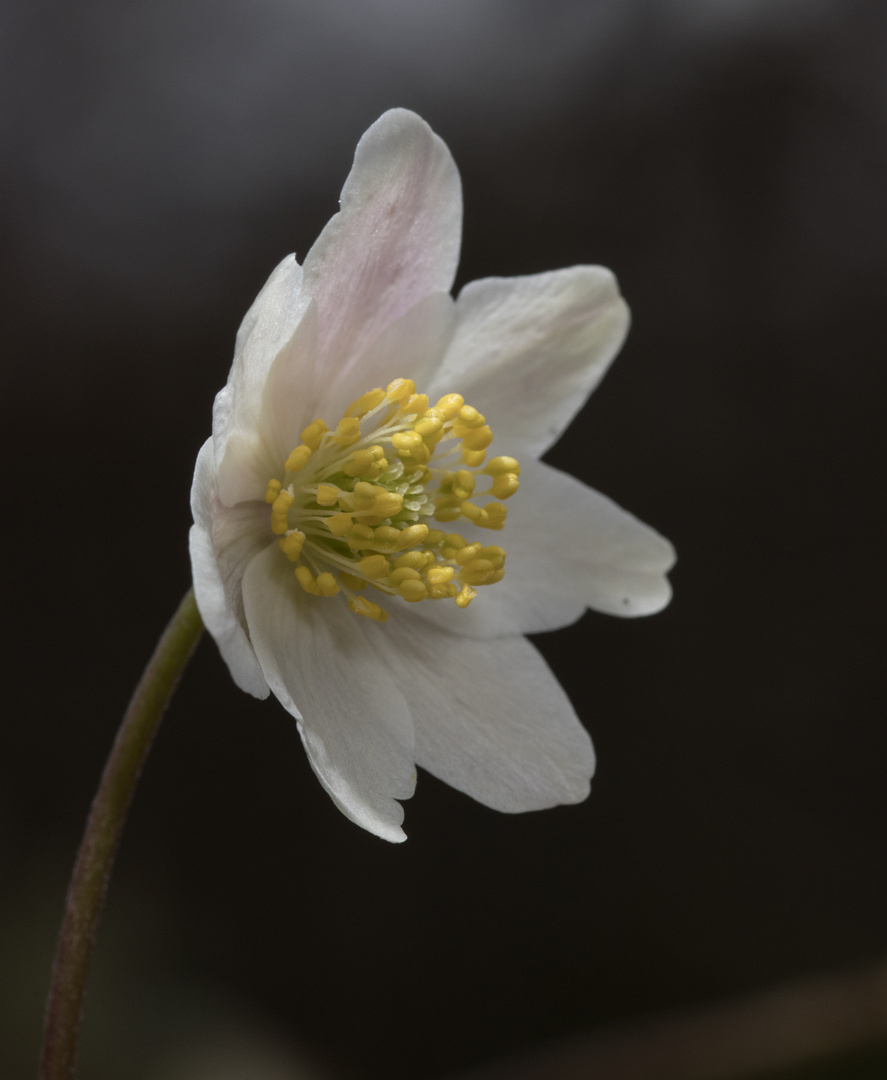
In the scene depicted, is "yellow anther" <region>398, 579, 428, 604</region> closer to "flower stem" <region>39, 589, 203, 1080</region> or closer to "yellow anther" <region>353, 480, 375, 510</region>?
"yellow anther" <region>353, 480, 375, 510</region>

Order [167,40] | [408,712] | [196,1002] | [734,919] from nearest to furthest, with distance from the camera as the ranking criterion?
[408,712] < [196,1002] < [167,40] < [734,919]

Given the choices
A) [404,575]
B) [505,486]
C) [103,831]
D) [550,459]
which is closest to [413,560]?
[404,575]

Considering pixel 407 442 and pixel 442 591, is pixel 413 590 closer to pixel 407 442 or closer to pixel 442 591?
pixel 442 591

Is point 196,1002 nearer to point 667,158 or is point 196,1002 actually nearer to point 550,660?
point 550,660

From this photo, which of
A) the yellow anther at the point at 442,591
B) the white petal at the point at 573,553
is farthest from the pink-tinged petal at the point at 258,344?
the white petal at the point at 573,553

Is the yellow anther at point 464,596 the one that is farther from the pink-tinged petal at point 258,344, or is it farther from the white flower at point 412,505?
the pink-tinged petal at point 258,344

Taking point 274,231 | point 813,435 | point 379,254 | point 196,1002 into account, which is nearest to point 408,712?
point 379,254
